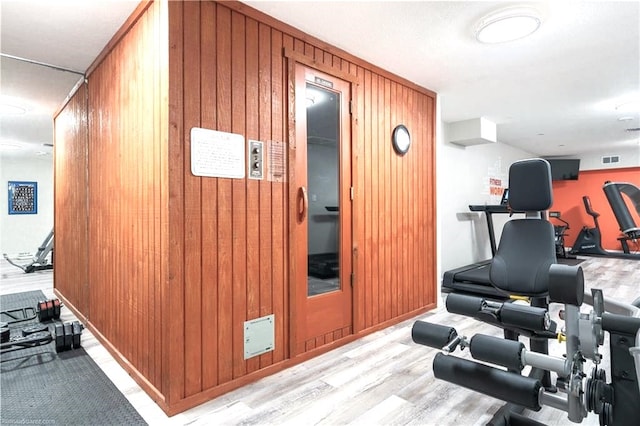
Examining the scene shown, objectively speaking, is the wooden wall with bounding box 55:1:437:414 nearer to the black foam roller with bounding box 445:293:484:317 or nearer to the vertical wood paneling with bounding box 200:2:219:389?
the vertical wood paneling with bounding box 200:2:219:389

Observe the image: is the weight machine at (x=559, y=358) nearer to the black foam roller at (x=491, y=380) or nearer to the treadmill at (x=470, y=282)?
the black foam roller at (x=491, y=380)

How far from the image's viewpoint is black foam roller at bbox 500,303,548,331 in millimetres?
1801

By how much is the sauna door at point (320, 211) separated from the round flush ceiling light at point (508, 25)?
115 cm

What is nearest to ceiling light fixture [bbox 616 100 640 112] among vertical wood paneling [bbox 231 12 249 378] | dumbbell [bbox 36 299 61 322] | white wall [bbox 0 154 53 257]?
vertical wood paneling [bbox 231 12 249 378]

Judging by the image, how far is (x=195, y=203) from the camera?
84.6 inches

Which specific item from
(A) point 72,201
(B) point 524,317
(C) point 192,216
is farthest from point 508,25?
(A) point 72,201

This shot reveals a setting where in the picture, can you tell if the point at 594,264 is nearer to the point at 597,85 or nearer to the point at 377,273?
the point at 597,85

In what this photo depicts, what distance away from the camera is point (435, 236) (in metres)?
4.19

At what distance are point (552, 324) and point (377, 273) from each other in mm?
1564

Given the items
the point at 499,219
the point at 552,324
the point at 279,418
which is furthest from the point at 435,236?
the point at 499,219

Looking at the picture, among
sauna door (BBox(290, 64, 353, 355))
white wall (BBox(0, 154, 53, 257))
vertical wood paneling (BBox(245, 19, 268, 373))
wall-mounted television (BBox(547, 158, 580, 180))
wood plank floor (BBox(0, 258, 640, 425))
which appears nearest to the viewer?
wood plank floor (BBox(0, 258, 640, 425))

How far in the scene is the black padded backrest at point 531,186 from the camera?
2.18 metres

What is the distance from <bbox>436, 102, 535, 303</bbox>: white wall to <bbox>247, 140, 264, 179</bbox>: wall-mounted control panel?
3.52m

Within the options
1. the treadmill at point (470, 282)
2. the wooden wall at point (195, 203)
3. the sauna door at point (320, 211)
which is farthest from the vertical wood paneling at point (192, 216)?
the treadmill at point (470, 282)
